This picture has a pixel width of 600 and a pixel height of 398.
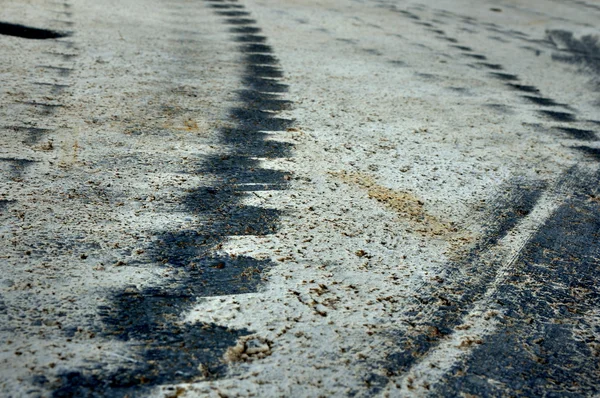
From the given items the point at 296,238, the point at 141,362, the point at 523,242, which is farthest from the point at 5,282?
the point at 523,242

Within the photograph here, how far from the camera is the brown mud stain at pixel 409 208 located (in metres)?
1.78

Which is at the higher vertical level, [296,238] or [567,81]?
[567,81]

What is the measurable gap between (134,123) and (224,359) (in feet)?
4.33

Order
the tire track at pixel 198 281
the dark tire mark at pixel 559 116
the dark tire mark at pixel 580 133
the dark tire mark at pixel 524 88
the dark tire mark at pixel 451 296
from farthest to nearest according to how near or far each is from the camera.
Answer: the dark tire mark at pixel 524 88, the dark tire mark at pixel 559 116, the dark tire mark at pixel 580 133, the dark tire mark at pixel 451 296, the tire track at pixel 198 281

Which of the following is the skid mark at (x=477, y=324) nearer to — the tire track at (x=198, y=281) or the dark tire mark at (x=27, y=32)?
the tire track at (x=198, y=281)

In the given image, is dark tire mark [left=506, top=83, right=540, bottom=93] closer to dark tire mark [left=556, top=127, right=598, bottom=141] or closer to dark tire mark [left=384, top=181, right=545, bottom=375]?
dark tire mark [left=556, top=127, right=598, bottom=141]

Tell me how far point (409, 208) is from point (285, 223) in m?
0.39

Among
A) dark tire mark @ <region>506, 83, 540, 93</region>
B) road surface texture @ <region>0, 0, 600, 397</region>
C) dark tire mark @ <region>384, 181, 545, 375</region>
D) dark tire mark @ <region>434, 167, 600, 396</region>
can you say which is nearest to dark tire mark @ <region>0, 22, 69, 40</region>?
road surface texture @ <region>0, 0, 600, 397</region>

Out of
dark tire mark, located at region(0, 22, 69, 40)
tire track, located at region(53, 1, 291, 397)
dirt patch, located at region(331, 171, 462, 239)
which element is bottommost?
tire track, located at region(53, 1, 291, 397)

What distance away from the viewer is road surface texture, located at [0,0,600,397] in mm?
1241

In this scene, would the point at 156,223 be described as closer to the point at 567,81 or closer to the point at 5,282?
the point at 5,282

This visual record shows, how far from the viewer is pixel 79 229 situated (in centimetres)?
162

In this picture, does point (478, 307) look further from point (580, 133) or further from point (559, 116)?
point (559, 116)

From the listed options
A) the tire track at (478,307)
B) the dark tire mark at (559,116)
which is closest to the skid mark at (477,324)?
the tire track at (478,307)
